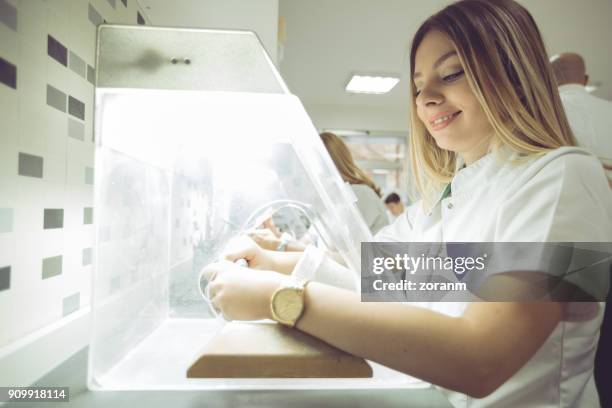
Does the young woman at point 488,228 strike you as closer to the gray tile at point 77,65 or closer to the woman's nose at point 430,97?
the woman's nose at point 430,97

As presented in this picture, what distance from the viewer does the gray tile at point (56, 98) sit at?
66 centimetres

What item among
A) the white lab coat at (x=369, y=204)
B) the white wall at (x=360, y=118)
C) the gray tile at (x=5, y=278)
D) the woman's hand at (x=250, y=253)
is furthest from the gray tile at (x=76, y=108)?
the white wall at (x=360, y=118)

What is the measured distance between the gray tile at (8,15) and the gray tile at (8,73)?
2.4 inches

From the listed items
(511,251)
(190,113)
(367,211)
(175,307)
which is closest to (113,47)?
(190,113)

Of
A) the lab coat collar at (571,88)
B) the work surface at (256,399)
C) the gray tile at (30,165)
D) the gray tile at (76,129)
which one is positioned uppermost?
the lab coat collar at (571,88)

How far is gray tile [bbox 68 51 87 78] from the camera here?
733 millimetres

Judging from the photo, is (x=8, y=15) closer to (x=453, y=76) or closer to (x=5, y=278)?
(x=5, y=278)

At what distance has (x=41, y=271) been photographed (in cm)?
65

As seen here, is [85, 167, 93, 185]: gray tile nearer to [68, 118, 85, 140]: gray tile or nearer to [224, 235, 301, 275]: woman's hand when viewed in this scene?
[68, 118, 85, 140]: gray tile

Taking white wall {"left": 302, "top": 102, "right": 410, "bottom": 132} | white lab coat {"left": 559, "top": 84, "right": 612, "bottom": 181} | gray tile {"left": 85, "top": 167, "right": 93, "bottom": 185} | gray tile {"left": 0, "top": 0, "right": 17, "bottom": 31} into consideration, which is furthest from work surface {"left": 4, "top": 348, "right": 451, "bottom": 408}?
white wall {"left": 302, "top": 102, "right": 410, "bottom": 132}

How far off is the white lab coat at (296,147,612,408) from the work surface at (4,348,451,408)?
117mm

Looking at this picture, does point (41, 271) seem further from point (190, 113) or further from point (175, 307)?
point (190, 113)

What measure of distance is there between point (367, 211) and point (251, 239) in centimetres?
151

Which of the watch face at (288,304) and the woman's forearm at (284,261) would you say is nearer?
the watch face at (288,304)
